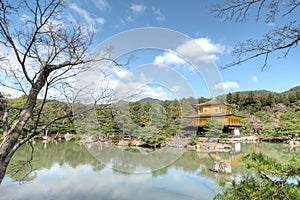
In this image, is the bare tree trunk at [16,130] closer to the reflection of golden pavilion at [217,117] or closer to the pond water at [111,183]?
the pond water at [111,183]

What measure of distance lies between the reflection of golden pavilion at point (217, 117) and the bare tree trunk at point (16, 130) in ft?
48.1

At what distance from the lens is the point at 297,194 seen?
1.29 meters

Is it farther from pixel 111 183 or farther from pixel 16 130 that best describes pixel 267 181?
pixel 111 183

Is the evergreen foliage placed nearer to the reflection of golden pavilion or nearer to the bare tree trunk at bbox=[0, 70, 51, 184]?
the bare tree trunk at bbox=[0, 70, 51, 184]

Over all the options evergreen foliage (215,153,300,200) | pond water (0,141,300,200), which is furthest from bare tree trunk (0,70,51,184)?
pond water (0,141,300,200)

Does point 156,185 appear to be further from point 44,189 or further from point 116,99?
point 116,99

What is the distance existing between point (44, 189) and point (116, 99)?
12.9ft

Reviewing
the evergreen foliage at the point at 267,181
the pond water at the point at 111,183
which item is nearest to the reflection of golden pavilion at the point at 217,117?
the pond water at the point at 111,183

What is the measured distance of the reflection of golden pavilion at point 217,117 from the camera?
53.2 feet

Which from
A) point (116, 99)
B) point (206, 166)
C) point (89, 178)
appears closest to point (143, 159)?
point (206, 166)

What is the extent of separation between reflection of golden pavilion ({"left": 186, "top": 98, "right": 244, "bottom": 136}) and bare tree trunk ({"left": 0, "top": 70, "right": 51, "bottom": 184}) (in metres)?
14.7

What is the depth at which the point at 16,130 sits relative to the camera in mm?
1873

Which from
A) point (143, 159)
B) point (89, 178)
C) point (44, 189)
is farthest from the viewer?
point (143, 159)

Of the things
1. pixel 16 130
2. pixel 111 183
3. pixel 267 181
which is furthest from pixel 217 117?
pixel 16 130
